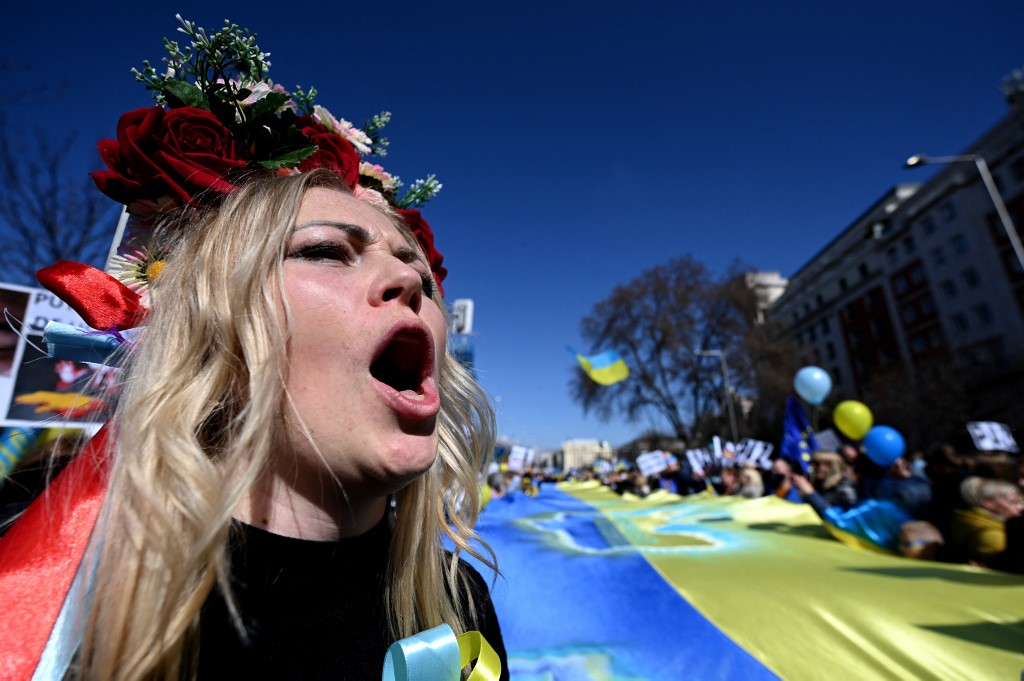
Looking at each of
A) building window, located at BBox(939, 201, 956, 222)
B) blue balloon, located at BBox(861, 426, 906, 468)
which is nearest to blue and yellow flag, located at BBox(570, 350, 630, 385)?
blue balloon, located at BBox(861, 426, 906, 468)

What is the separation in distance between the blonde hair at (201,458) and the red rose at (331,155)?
11 centimetres

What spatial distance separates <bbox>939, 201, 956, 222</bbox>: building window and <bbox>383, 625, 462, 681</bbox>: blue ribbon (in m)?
48.4

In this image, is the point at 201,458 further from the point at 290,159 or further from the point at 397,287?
the point at 290,159

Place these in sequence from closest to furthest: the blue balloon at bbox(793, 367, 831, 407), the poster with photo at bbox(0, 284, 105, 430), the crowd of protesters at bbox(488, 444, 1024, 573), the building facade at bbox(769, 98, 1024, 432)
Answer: the poster with photo at bbox(0, 284, 105, 430) → the crowd of protesters at bbox(488, 444, 1024, 573) → the blue balloon at bbox(793, 367, 831, 407) → the building facade at bbox(769, 98, 1024, 432)

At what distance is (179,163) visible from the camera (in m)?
1.15

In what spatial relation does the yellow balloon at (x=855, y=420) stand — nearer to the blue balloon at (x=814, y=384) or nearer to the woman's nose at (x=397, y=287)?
the blue balloon at (x=814, y=384)

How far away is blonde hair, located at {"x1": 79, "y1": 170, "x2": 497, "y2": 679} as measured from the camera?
0.75 meters

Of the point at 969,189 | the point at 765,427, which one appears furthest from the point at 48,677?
the point at 969,189

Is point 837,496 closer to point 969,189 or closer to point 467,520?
point 467,520

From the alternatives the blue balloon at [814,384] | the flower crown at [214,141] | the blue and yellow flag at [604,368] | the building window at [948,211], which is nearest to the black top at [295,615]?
the flower crown at [214,141]

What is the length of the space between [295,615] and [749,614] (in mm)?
2221

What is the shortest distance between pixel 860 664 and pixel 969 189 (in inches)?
1791

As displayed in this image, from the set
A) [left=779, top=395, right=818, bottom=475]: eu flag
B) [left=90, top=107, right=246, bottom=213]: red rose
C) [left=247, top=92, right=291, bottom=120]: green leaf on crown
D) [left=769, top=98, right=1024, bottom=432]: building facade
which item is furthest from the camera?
[left=769, top=98, right=1024, bottom=432]: building facade

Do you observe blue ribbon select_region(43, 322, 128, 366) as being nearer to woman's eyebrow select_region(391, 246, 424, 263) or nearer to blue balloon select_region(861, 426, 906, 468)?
woman's eyebrow select_region(391, 246, 424, 263)
